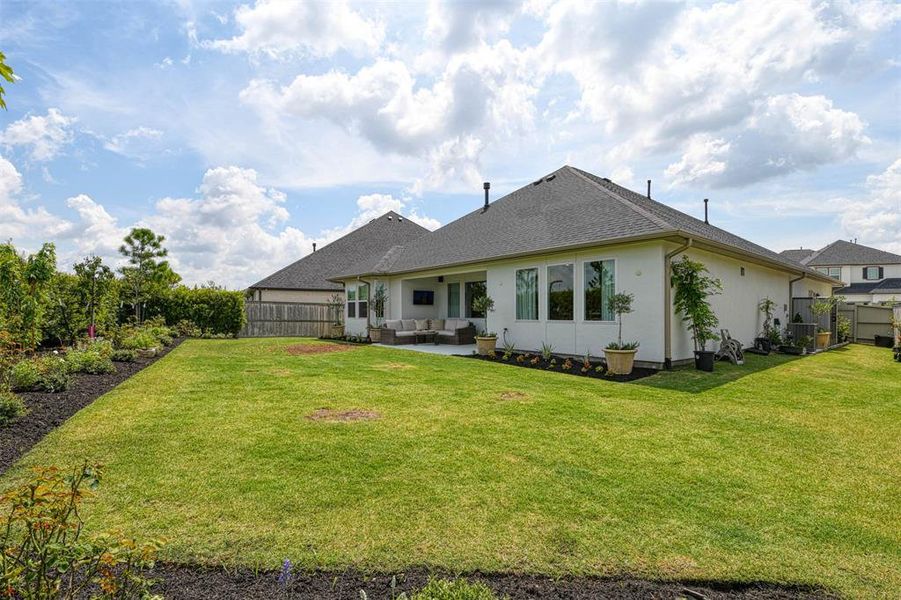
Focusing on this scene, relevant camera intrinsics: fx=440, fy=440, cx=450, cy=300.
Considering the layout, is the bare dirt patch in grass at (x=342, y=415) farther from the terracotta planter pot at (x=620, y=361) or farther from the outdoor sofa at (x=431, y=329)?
the outdoor sofa at (x=431, y=329)

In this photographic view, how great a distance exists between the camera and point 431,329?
17.8 m

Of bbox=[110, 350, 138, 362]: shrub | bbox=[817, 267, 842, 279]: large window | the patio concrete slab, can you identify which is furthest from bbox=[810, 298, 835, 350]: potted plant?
bbox=[817, 267, 842, 279]: large window

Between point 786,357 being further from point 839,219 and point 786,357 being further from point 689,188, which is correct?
point 839,219

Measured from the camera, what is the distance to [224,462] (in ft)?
13.4

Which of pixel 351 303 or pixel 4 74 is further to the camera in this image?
pixel 351 303

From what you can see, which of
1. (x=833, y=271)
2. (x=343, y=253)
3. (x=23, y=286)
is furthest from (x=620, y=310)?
(x=833, y=271)

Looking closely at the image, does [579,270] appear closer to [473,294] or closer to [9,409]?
[473,294]

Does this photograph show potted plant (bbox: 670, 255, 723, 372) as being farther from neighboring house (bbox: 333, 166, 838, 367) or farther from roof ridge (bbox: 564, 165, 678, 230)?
roof ridge (bbox: 564, 165, 678, 230)

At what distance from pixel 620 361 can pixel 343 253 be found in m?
21.5

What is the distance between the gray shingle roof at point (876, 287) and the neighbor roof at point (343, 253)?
3927cm

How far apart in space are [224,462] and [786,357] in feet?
47.1

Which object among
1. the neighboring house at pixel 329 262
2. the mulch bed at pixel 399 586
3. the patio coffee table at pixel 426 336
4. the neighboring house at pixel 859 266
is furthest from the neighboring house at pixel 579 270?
the neighboring house at pixel 859 266

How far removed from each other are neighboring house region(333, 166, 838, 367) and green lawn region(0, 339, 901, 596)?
9.58 feet

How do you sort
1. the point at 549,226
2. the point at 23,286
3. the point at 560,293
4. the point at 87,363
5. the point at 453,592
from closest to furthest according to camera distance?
the point at 453,592 < the point at 87,363 < the point at 23,286 < the point at 560,293 < the point at 549,226
